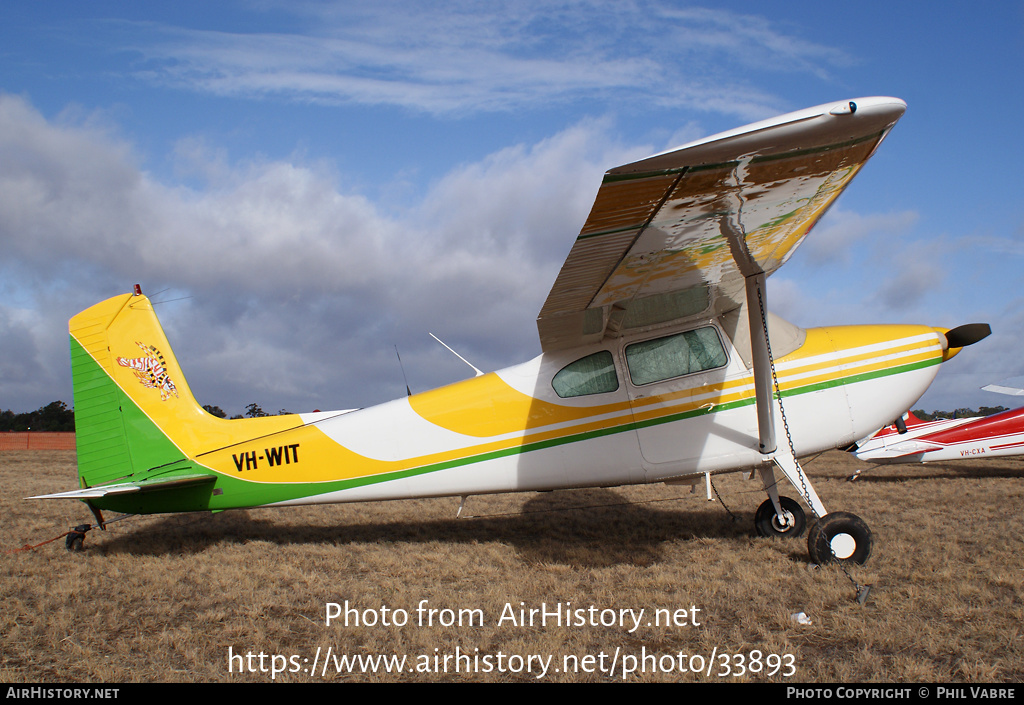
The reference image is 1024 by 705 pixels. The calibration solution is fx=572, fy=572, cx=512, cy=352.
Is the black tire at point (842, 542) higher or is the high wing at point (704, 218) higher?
the high wing at point (704, 218)

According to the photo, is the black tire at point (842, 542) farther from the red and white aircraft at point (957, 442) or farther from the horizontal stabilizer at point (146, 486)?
the red and white aircraft at point (957, 442)

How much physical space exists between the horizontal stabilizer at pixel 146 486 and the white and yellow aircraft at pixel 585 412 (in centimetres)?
3

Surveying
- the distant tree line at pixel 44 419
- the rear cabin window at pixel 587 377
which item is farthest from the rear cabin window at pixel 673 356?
the distant tree line at pixel 44 419

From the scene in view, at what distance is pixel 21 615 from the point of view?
399cm

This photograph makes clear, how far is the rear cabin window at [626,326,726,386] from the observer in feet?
17.7

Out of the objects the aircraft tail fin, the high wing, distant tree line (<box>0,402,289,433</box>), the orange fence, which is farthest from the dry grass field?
distant tree line (<box>0,402,289,433</box>)

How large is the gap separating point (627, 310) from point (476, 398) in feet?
5.58

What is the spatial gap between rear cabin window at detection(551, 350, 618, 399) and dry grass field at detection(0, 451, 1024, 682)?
5.09 feet

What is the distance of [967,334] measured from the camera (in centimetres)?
523

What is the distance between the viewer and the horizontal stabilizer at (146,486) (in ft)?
17.5

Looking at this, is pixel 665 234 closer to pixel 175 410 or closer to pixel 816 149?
pixel 816 149

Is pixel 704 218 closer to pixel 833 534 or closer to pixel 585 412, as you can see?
pixel 585 412

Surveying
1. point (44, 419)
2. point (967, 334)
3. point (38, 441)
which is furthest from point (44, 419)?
point (967, 334)

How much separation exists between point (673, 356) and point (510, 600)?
265cm
